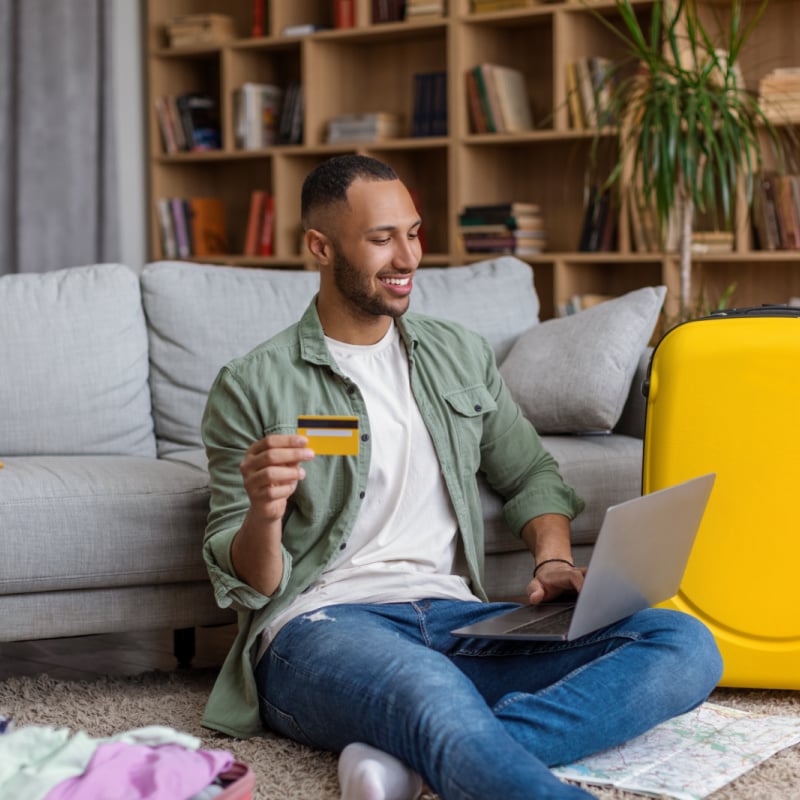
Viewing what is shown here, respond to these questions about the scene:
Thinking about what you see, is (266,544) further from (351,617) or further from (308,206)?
(308,206)

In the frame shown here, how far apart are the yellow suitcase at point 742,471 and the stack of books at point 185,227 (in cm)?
322

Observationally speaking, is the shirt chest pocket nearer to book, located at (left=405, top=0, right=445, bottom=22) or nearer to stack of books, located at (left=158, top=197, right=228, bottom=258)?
book, located at (left=405, top=0, right=445, bottom=22)

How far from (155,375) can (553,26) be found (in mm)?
2211

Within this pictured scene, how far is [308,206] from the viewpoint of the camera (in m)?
1.91

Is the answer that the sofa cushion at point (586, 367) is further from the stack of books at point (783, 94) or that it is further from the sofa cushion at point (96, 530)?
the stack of books at point (783, 94)

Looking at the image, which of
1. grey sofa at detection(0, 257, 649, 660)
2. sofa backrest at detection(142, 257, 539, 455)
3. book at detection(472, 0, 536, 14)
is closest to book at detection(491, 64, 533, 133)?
book at detection(472, 0, 536, 14)

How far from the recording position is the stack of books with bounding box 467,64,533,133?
431 cm

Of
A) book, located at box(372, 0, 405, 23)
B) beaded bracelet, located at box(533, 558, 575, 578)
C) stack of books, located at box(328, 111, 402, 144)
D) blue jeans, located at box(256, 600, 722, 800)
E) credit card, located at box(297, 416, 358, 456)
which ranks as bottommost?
blue jeans, located at box(256, 600, 722, 800)

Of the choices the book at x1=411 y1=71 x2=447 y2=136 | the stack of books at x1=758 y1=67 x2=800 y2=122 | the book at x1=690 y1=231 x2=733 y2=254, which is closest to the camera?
the stack of books at x1=758 y1=67 x2=800 y2=122

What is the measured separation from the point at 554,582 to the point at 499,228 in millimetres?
2569

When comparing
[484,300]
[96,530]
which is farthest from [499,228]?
[96,530]

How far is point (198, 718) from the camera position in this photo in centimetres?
204

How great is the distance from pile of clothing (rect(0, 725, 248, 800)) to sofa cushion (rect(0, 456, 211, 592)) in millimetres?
803

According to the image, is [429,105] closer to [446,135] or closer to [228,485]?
[446,135]
